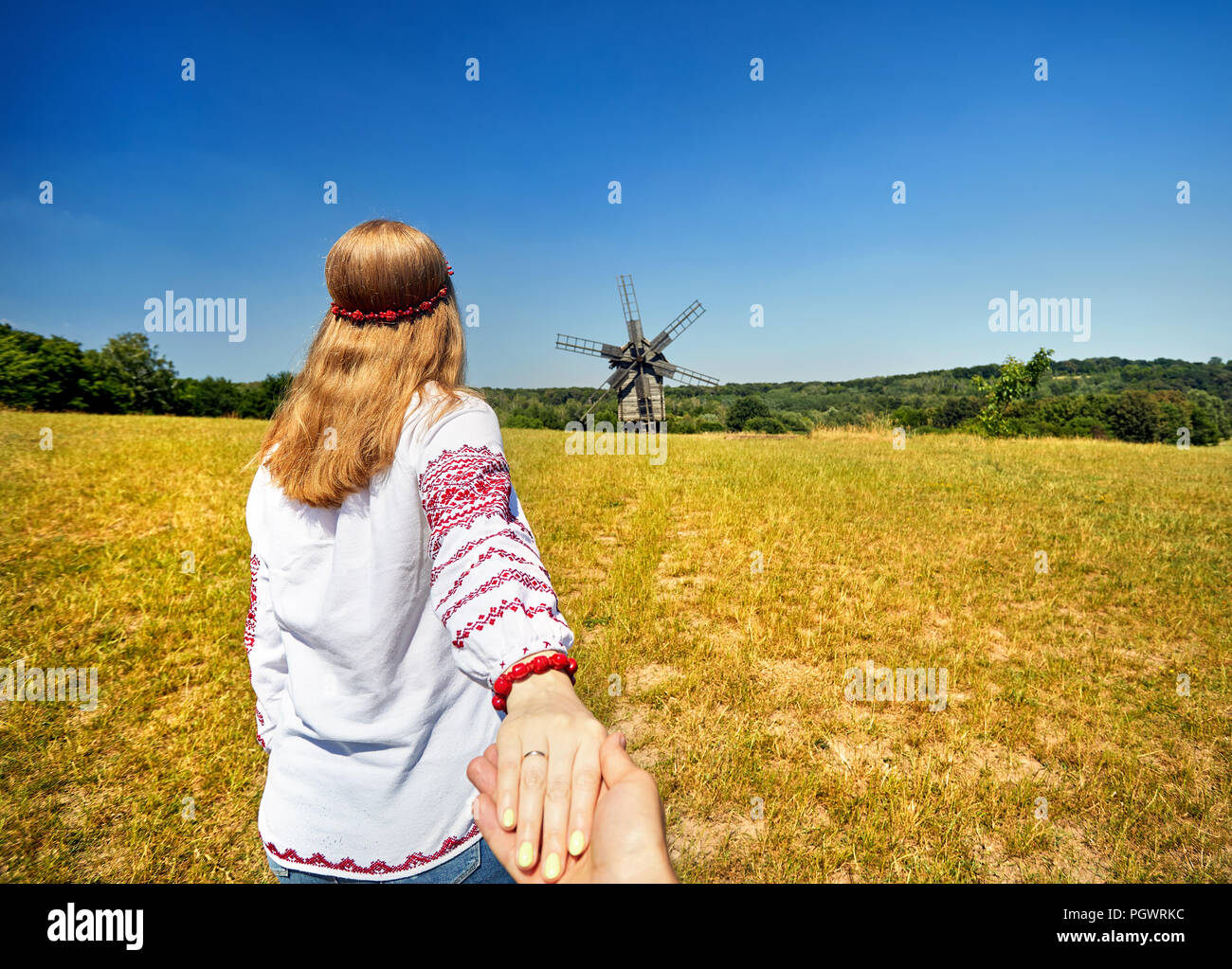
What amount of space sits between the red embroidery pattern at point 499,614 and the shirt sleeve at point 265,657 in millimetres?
829

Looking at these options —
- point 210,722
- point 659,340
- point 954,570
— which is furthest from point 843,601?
point 659,340

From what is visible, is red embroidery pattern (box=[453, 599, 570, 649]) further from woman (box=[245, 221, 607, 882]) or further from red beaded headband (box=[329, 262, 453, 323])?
red beaded headband (box=[329, 262, 453, 323])

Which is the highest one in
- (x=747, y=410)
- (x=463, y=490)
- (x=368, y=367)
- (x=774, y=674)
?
(x=747, y=410)

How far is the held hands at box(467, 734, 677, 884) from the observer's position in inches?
27.4

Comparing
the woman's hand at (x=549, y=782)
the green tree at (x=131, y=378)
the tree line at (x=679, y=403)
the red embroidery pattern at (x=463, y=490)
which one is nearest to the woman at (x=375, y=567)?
the red embroidery pattern at (x=463, y=490)

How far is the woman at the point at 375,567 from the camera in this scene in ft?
4.11

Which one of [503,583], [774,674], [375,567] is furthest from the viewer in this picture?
[774,674]

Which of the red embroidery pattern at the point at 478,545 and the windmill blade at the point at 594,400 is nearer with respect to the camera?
the red embroidery pattern at the point at 478,545

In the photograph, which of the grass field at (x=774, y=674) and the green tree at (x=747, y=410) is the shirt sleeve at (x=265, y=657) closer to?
the grass field at (x=774, y=674)

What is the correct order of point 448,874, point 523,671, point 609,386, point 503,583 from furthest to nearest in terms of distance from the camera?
1. point 609,386
2. point 448,874
3. point 503,583
4. point 523,671

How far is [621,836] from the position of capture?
70 cm

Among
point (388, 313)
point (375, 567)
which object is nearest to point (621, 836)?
point (375, 567)

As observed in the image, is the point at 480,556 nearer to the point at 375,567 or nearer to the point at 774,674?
the point at 375,567

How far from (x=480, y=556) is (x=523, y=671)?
0.76 ft
